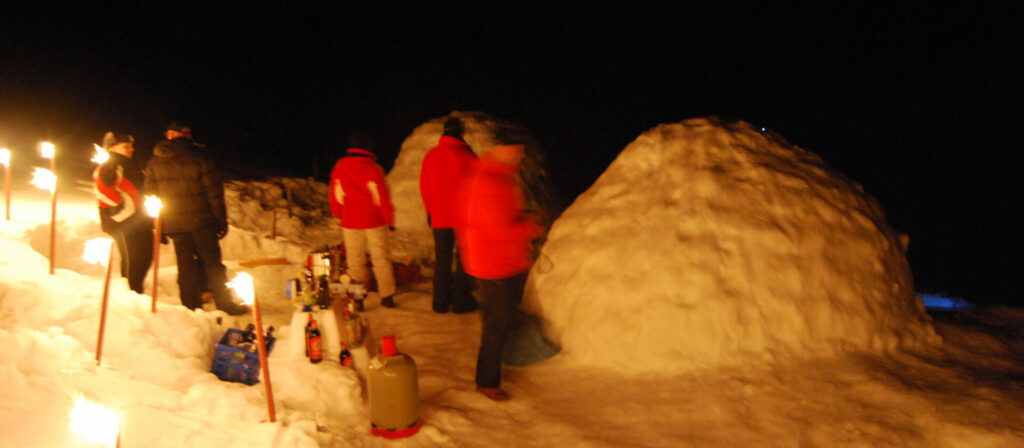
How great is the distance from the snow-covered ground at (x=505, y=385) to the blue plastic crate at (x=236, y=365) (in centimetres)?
10

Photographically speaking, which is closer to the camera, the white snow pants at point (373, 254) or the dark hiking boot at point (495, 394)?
the dark hiking boot at point (495, 394)

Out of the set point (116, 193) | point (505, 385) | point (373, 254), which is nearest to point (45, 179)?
point (116, 193)

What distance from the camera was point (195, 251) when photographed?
16.6 ft

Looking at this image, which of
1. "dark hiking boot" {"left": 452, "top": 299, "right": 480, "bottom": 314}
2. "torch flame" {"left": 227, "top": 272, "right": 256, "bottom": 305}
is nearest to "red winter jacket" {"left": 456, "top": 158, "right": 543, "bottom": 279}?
"torch flame" {"left": 227, "top": 272, "right": 256, "bottom": 305}

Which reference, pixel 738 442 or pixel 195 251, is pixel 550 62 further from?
Result: pixel 738 442

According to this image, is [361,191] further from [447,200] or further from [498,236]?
[498,236]

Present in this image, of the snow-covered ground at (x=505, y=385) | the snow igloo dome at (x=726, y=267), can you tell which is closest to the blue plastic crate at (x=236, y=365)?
the snow-covered ground at (x=505, y=385)

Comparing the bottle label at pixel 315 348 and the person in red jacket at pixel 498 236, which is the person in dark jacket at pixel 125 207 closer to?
the bottle label at pixel 315 348

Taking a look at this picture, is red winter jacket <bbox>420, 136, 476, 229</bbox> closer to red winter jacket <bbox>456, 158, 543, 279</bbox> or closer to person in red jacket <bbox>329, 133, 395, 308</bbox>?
person in red jacket <bbox>329, 133, 395, 308</bbox>

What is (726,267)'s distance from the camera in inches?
158

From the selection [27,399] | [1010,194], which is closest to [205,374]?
[27,399]

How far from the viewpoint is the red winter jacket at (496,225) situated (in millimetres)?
3324

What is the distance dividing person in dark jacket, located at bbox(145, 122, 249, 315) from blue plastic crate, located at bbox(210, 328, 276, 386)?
186 centimetres

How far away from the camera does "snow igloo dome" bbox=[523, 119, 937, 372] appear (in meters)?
3.92
